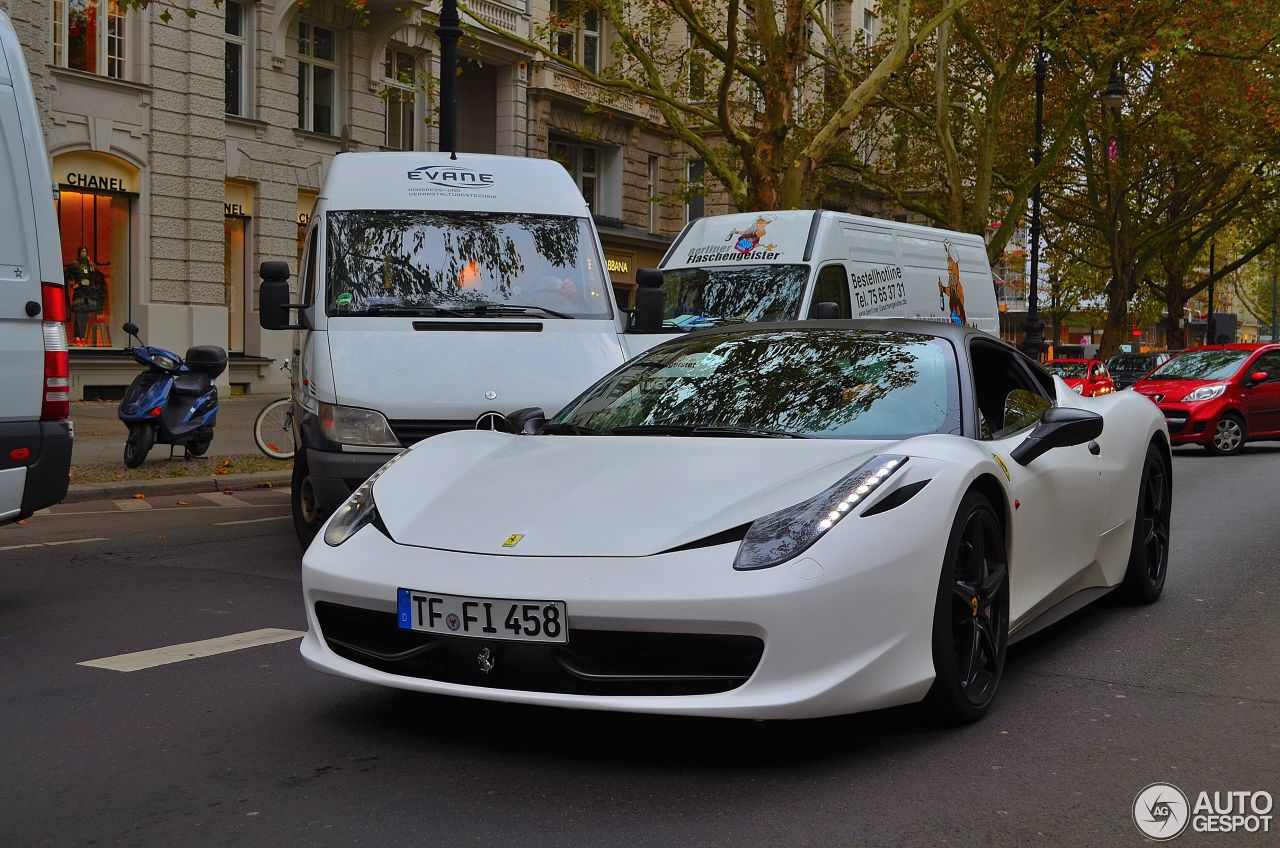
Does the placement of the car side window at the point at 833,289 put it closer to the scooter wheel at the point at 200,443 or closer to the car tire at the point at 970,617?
the scooter wheel at the point at 200,443

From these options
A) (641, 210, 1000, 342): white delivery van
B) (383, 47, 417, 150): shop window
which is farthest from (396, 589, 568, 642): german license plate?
(383, 47, 417, 150): shop window

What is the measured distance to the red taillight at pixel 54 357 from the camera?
664cm

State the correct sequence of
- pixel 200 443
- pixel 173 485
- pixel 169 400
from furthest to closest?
pixel 200 443
pixel 169 400
pixel 173 485

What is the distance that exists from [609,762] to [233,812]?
1.04 metres

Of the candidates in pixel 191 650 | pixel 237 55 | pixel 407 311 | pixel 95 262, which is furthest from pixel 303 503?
pixel 237 55

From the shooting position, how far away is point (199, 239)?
2353 centimetres

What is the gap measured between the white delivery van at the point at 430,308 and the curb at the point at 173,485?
129 inches

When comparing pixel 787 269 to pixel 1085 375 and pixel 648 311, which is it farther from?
pixel 1085 375

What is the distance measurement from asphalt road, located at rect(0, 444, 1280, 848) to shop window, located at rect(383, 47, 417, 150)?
22875 millimetres

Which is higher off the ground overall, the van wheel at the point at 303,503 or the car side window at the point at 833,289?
the car side window at the point at 833,289

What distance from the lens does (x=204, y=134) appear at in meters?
23.6

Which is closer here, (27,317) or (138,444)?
(27,317)

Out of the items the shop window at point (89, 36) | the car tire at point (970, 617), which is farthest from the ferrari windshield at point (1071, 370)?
the car tire at point (970, 617)

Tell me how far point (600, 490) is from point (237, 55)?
2226cm
